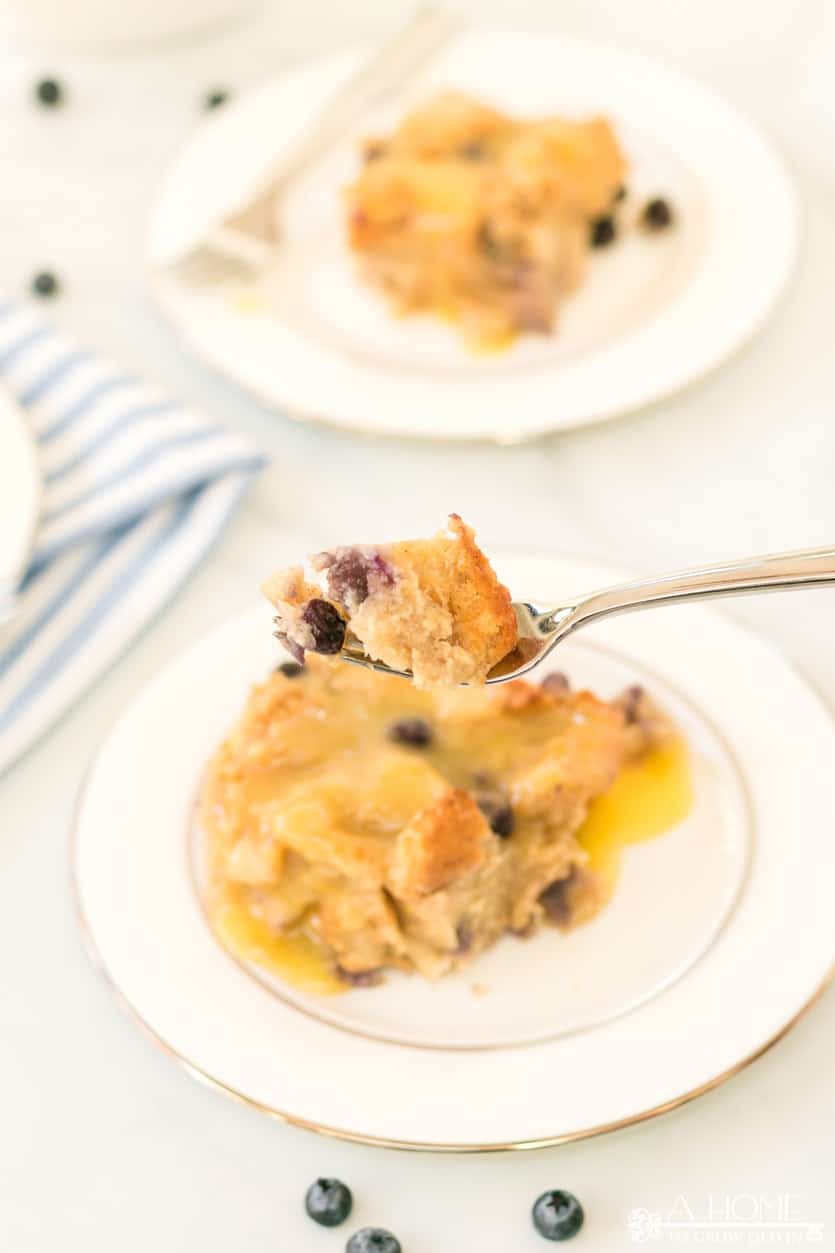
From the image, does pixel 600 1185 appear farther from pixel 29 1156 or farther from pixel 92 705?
pixel 92 705

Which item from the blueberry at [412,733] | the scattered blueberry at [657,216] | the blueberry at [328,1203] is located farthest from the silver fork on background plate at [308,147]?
the blueberry at [328,1203]

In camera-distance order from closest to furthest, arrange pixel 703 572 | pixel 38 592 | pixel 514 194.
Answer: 1. pixel 703 572
2. pixel 38 592
3. pixel 514 194

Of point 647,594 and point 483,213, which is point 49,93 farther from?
point 647,594

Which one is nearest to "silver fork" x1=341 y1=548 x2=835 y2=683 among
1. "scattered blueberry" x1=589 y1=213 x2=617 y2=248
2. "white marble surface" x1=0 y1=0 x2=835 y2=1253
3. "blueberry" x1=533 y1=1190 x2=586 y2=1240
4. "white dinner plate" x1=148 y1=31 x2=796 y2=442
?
"white marble surface" x1=0 y1=0 x2=835 y2=1253

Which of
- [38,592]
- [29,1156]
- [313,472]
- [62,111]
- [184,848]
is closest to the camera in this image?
[29,1156]

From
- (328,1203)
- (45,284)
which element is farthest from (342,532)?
(328,1203)

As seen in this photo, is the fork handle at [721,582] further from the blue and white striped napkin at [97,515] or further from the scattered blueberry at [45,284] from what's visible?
the scattered blueberry at [45,284]

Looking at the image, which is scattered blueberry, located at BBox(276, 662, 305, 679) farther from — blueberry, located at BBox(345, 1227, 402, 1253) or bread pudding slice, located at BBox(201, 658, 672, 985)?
blueberry, located at BBox(345, 1227, 402, 1253)

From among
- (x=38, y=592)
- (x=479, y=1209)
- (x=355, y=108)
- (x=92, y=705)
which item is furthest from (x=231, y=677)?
(x=355, y=108)
